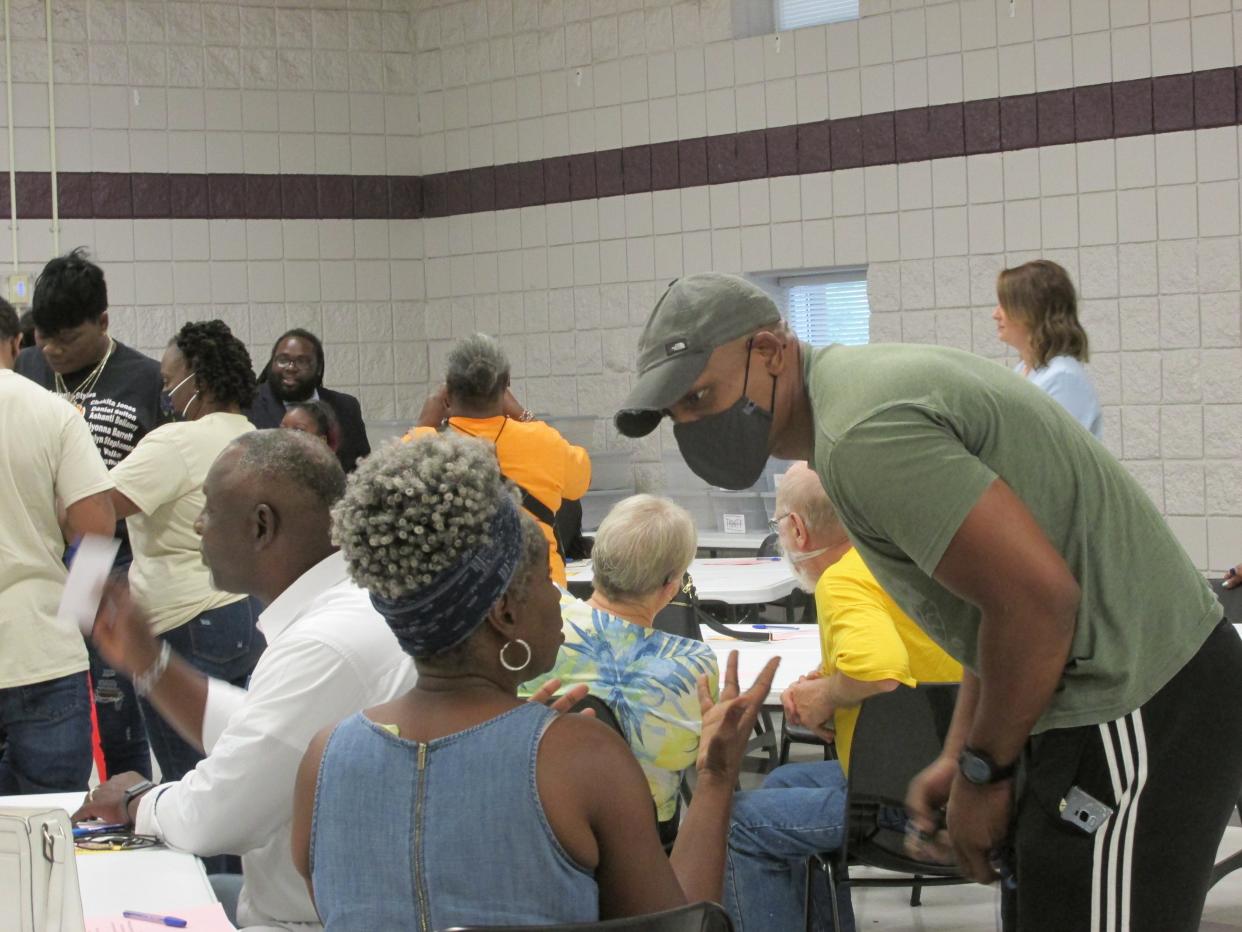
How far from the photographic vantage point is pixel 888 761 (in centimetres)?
301

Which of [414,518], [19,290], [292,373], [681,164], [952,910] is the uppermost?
[681,164]

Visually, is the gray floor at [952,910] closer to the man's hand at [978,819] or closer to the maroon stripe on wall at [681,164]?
the man's hand at [978,819]

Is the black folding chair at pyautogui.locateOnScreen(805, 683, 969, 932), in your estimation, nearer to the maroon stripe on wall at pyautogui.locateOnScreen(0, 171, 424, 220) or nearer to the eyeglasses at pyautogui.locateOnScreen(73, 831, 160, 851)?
the eyeglasses at pyautogui.locateOnScreen(73, 831, 160, 851)

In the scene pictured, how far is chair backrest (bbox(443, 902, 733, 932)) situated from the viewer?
149 cm

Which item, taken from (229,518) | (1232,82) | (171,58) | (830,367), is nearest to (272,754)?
(229,518)

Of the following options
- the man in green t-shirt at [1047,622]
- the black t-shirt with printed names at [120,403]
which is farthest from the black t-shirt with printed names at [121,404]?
the man in green t-shirt at [1047,622]

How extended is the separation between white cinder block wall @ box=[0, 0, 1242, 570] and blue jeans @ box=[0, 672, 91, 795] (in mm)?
4590

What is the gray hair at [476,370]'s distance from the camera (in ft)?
14.6

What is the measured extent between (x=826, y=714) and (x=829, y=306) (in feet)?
15.5

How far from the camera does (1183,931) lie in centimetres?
187

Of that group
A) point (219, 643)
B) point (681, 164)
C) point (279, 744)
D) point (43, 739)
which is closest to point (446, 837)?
point (279, 744)

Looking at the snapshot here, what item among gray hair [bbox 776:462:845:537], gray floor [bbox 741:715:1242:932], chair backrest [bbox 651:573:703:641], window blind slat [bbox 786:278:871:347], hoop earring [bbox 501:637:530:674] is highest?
window blind slat [bbox 786:278:871:347]

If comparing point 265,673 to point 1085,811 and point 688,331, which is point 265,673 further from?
point 1085,811

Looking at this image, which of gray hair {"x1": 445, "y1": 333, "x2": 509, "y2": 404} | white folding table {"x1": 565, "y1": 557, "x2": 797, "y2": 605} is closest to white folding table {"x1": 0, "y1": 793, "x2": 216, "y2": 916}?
gray hair {"x1": 445, "y1": 333, "x2": 509, "y2": 404}
